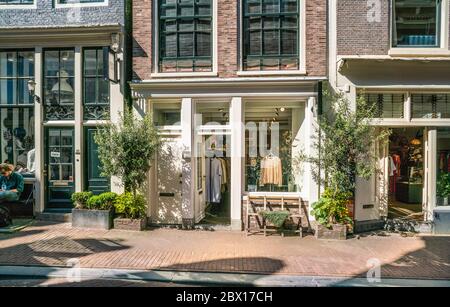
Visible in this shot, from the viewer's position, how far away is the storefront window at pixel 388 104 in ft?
29.8

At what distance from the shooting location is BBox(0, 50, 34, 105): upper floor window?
32.0 ft

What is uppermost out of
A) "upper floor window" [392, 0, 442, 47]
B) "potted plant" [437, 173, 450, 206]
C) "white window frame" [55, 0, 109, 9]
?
"white window frame" [55, 0, 109, 9]

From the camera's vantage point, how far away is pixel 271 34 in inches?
358

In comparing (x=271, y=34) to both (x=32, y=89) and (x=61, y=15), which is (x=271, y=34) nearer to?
(x=61, y=15)

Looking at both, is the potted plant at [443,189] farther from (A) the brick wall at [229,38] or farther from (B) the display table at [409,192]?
(A) the brick wall at [229,38]

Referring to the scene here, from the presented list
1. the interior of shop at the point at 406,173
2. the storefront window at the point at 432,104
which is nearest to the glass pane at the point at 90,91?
the interior of shop at the point at 406,173

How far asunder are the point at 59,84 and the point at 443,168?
11.5 m

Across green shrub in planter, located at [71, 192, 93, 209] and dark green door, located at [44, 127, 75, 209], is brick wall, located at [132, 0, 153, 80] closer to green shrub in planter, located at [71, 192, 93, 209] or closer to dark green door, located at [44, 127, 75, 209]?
dark green door, located at [44, 127, 75, 209]

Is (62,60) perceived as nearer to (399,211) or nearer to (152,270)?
(152,270)

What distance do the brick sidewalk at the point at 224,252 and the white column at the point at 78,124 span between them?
57.1 inches

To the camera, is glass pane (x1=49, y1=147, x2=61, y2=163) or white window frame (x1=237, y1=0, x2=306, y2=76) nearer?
white window frame (x1=237, y1=0, x2=306, y2=76)

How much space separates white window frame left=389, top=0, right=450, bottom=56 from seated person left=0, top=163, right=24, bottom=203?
1082cm

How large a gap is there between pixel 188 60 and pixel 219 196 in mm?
4195

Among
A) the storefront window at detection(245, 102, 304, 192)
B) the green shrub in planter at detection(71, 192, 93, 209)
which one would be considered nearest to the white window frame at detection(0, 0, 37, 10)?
the green shrub in planter at detection(71, 192, 93, 209)
